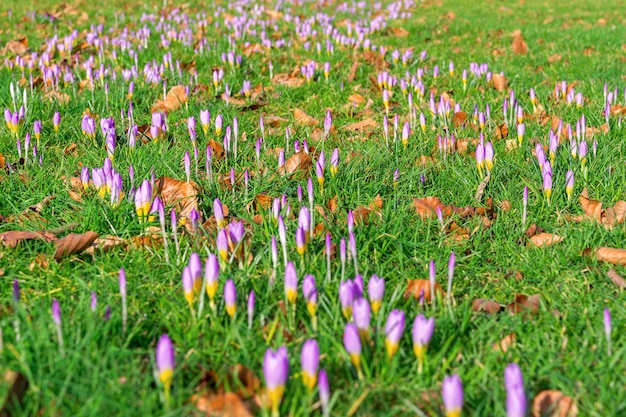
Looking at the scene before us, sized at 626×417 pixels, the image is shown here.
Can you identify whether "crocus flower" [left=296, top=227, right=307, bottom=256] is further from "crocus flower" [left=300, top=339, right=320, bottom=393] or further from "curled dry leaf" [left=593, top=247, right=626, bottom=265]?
"curled dry leaf" [left=593, top=247, right=626, bottom=265]

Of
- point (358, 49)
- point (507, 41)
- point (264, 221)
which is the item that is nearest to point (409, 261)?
point (264, 221)

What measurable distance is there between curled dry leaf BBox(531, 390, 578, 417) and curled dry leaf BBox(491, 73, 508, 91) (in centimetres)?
440

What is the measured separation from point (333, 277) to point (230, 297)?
0.57 meters

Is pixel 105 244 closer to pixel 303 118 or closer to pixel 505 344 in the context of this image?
pixel 505 344

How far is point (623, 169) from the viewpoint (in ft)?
11.5

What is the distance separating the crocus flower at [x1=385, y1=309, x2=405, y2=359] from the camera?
1.84 m

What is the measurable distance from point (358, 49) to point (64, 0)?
642 cm

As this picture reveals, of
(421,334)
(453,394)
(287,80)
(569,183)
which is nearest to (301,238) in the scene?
(421,334)

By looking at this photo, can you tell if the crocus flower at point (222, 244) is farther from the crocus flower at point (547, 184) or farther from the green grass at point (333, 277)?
the crocus flower at point (547, 184)

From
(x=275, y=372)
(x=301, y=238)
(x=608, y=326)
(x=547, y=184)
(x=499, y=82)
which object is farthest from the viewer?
(x=499, y=82)

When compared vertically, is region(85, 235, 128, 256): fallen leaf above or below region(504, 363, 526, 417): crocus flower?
below

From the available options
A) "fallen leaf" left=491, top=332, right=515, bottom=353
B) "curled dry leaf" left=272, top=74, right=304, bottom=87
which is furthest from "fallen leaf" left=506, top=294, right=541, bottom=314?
"curled dry leaf" left=272, top=74, right=304, bottom=87

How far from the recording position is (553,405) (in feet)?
5.88

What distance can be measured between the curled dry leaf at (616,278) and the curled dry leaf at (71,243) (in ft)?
6.91
